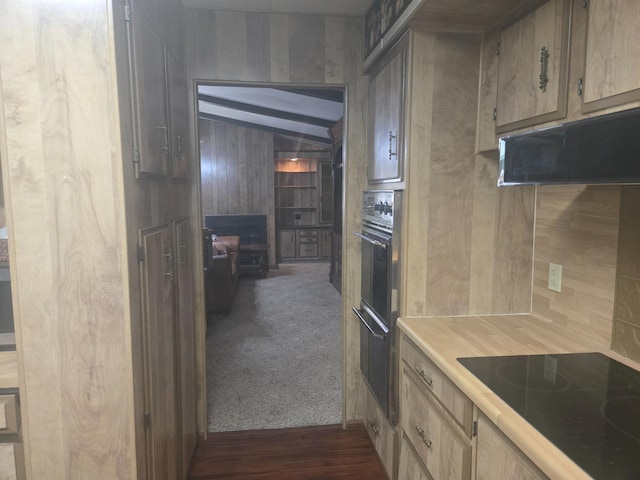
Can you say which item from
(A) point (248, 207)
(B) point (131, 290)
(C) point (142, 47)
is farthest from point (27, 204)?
(A) point (248, 207)

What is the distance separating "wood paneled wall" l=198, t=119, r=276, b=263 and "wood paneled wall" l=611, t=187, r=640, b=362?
7.46 m

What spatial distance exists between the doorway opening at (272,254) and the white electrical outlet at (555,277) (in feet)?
5.20

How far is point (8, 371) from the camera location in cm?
137

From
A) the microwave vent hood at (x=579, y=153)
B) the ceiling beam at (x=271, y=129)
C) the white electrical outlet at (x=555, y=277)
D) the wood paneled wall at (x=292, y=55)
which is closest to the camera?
the microwave vent hood at (x=579, y=153)

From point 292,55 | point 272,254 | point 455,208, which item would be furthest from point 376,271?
point 272,254

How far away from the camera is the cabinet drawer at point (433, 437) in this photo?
134cm

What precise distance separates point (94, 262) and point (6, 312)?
0.47 m

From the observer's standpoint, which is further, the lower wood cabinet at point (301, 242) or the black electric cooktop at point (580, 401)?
the lower wood cabinet at point (301, 242)

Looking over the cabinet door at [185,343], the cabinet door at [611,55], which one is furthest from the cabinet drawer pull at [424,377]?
the cabinet door at [185,343]

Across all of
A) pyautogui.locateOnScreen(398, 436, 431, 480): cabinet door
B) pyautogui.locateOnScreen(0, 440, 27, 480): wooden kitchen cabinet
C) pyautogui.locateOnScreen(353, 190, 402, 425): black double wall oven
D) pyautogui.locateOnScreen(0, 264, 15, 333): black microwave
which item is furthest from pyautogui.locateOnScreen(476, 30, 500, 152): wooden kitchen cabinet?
pyautogui.locateOnScreen(0, 440, 27, 480): wooden kitchen cabinet

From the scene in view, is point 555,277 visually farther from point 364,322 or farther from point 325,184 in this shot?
point 325,184

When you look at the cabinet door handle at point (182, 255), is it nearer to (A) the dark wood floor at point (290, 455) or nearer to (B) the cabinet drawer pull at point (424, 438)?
(A) the dark wood floor at point (290, 455)

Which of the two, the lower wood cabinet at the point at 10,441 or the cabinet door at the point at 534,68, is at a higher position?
the cabinet door at the point at 534,68

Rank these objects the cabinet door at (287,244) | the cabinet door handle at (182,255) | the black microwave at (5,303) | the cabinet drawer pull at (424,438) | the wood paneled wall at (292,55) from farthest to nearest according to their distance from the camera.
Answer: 1. the cabinet door at (287,244)
2. the wood paneled wall at (292,55)
3. the cabinet door handle at (182,255)
4. the cabinet drawer pull at (424,438)
5. the black microwave at (5,303)
